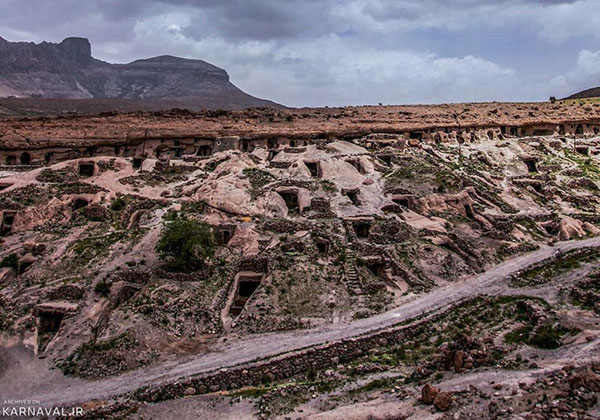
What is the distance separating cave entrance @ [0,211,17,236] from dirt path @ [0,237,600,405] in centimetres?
1515

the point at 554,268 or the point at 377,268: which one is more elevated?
the point at 554,268

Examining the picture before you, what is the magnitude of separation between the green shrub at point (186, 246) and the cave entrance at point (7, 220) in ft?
39.1

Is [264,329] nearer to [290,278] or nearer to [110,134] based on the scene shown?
[290,278]

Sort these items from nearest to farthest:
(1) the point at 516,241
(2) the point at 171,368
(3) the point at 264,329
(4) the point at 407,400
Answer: (4) the point at 407,400 < (2) the point at 171,368 < (3) the point at 264,329 < (1) the point at 516,241

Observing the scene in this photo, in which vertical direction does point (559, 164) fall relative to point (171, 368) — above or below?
above

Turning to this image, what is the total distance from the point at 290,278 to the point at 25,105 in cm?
8806

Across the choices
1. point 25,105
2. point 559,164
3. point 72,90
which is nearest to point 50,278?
point 559,164

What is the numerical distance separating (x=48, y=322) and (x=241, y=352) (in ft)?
32.8

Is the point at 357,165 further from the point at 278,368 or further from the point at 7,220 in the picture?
the point at 7,220

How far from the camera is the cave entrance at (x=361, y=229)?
99.2ft

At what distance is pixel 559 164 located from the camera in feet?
147

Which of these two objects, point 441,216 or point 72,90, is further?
point 72,90

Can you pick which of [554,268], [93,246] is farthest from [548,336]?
[93,246]

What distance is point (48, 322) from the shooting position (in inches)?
862
